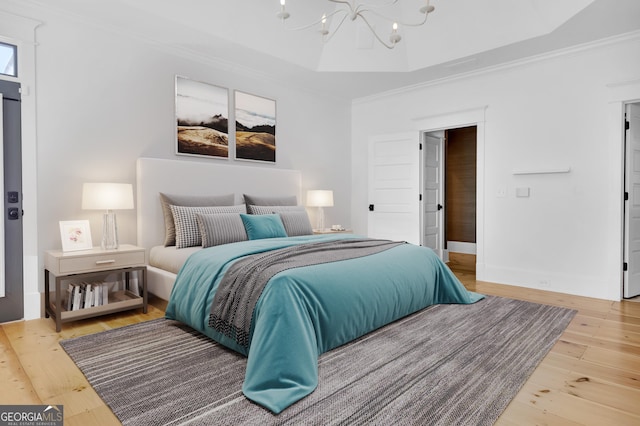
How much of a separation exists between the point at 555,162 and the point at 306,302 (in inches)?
139

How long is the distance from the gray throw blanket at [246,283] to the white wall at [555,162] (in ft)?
8.73

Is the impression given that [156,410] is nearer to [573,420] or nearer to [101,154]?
[573,420]

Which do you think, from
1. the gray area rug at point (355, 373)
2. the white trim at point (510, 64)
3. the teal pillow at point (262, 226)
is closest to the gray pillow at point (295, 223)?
the teal pillow at point (262, 226)

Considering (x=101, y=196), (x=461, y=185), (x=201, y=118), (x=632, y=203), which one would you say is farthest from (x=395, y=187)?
(x=101, y=196)

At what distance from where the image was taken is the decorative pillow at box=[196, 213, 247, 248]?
3430 mm

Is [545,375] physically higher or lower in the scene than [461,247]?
lower

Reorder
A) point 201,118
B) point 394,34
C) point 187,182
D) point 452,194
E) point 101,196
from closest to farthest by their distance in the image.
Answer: point 394,34 < point 101,196 < point 187,182 < point 201,118 < point 452,194

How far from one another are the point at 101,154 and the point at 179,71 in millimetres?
1225

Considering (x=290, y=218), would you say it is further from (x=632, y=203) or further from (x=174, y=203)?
(x=632, y=203)

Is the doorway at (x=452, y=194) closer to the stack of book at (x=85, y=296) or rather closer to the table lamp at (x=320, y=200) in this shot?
the table lamp at (x=320, y=200)

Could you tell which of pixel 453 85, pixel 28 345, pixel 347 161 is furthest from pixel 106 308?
pixel 453 85

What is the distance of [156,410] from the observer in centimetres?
175

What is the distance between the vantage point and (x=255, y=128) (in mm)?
4781

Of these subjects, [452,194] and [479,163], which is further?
[452,194]
